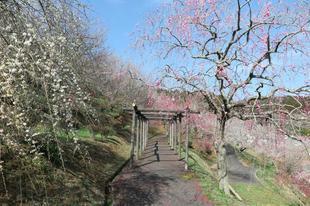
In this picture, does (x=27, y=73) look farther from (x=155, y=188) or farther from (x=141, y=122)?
(x=141, y=122)

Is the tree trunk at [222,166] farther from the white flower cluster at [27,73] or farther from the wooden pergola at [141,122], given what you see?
the white flower cluster at [27,73]

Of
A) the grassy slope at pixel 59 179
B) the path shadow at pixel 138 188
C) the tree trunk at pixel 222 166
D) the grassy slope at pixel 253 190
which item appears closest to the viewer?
the grassy slope at pixel 59 179

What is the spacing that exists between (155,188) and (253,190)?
881 cm

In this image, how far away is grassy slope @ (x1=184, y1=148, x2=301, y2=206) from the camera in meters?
12.4

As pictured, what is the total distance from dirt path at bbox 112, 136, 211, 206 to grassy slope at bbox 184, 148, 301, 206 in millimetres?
455

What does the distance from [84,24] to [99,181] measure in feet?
19.7

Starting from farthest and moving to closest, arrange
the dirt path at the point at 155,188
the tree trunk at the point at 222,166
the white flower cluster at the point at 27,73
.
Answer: the tree trunk at the point at 222,166
the dirt path at the point at 155,188
the white flower cluster at the point at 27,73

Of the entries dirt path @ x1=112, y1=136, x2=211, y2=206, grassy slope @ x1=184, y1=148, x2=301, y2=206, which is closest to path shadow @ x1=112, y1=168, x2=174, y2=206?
dirt path @ x1=112, y1=136, x2=211, y2=206

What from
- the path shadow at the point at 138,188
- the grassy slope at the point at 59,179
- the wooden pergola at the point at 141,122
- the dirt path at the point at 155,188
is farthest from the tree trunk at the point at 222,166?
the grassy slope at the point at 59,179

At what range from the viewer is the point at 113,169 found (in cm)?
1343

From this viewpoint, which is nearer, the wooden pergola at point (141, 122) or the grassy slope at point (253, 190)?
the grassy slope at point (253, 190)

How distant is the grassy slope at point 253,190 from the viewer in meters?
12.4

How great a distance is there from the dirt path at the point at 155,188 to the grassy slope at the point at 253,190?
0.46m

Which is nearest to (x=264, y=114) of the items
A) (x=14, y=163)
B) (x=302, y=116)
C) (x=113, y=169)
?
(x=302, y=116)
